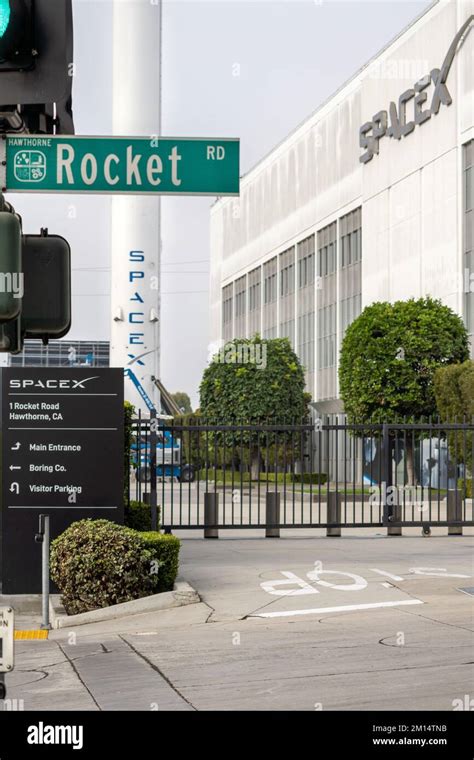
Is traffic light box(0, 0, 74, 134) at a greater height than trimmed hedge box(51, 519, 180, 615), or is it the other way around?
traffic light box(0, 0, 74, 134)

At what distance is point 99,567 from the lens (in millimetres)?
13602

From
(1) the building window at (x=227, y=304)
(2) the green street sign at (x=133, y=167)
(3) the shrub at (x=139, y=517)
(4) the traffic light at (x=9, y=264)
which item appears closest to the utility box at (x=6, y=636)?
(4) the traffic light at (x=9, y=264)

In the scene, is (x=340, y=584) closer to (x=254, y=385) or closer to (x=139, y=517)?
(x=139, y=517)

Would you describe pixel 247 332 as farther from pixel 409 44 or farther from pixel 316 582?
pixel 316 582

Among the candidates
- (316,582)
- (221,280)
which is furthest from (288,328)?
(316,582)

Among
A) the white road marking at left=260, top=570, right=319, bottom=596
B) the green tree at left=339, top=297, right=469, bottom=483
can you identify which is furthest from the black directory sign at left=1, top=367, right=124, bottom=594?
the green tree at left=339, top=297, right=469, bottom=483

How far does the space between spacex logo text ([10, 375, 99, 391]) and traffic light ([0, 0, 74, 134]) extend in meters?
8.94

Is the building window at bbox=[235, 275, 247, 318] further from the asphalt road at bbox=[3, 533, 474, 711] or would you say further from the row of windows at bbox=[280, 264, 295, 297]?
the asphalt road at bbox=[3, 533, 474, 711]

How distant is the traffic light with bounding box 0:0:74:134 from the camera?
6.04m

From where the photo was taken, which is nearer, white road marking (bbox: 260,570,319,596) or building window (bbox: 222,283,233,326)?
white road marking (bbox: 260,570,319,596)

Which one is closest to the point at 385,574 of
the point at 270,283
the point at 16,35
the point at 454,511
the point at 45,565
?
the point at 45,565

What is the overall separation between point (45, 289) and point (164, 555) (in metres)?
8.61

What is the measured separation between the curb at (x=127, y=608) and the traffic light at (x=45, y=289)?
7677 mm
